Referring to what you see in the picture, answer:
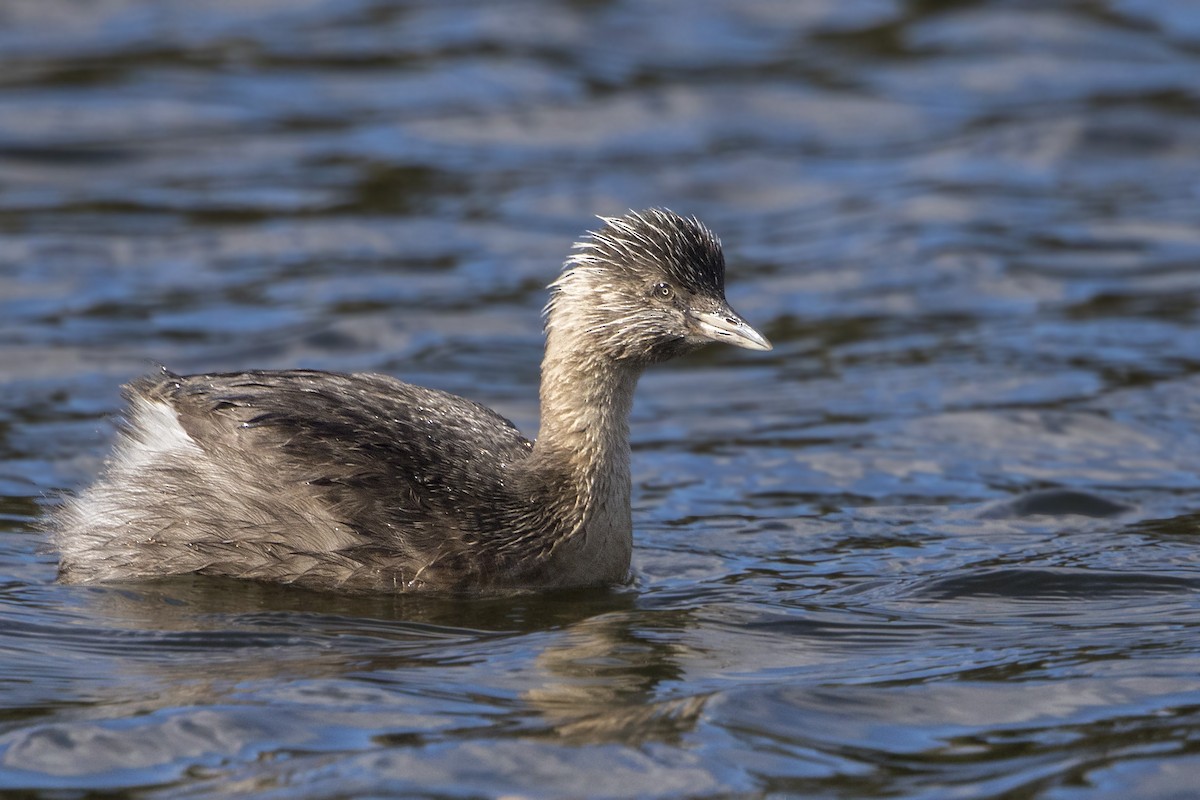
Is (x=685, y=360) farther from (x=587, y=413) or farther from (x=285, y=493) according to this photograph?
(x=285, y=493)

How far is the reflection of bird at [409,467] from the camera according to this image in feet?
26.8

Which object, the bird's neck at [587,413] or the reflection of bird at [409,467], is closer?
the reflection of bird at [409,467]

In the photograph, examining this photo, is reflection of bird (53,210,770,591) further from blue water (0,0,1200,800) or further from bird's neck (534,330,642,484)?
blue water (0,0,1200,800)

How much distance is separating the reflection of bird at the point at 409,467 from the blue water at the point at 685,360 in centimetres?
19

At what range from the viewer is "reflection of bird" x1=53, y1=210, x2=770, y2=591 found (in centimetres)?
816

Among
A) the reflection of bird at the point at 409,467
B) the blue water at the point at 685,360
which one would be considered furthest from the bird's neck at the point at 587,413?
the blue water at the point at 685,360

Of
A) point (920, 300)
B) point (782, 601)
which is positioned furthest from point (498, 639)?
point (920, 300)

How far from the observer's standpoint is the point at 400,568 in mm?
8180

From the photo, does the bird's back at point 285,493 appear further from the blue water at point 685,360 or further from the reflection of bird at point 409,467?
the blue water at point 685,360

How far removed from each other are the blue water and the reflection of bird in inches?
7.7

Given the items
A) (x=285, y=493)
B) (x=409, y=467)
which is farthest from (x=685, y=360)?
(x=285, y=493)

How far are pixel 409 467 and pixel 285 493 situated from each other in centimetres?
53

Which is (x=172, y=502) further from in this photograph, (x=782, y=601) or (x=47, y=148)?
(x=47, y=148)

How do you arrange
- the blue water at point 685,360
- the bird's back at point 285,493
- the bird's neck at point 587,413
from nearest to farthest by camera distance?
the blue water at point 685,360 → the bird's back at point 285,493 → the bird's neck at point 587,413
